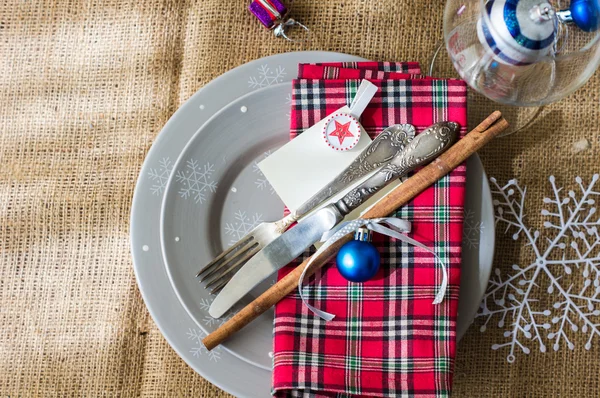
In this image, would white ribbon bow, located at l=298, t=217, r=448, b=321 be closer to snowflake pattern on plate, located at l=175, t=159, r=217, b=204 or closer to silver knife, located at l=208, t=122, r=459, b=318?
silver knife, located at l=208, t=122, r=459, b=318

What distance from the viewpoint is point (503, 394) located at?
80 centimetres

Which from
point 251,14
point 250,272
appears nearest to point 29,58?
point 251,14

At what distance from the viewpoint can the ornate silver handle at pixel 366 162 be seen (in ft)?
2.22

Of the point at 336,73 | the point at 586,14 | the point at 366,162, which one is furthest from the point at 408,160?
the point at 586,14

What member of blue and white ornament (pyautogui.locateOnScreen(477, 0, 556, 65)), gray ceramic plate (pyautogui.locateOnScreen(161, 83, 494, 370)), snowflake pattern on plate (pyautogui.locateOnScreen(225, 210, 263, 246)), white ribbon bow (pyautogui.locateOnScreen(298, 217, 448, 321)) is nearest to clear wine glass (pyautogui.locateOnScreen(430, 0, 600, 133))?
blue and white ornament (pyautogui.locateOnScreen(477, 0, 556, 65))

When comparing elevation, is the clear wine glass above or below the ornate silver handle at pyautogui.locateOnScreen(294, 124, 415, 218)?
above

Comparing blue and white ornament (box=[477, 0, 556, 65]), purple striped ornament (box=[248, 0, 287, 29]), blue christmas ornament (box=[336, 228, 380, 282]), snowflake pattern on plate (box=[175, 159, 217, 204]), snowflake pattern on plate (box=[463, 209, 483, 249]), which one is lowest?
blue christmas ornament (box=[336, 228, 380, 282])

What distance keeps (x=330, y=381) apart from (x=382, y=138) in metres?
0.32

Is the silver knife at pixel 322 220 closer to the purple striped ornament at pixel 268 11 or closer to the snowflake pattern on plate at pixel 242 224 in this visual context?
the snowflake pattern on plate at pixel 242 224

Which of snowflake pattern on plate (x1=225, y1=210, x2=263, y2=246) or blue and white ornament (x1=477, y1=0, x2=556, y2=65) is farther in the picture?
snowflake pattern on plate (x1=225, y1=210, x2=263, y2=246)

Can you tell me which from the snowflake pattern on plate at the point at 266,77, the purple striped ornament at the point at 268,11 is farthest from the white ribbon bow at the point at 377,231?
the purple striped ornament at the point at 268,11

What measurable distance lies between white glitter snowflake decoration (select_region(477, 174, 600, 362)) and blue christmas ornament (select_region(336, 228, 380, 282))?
0.27m

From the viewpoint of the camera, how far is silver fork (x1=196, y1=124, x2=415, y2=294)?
0.68m

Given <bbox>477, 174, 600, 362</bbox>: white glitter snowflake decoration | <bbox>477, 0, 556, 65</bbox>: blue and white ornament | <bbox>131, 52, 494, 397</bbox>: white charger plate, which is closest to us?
<bbox>477, 0, 556, 65</bbox>: blue and white ornament
